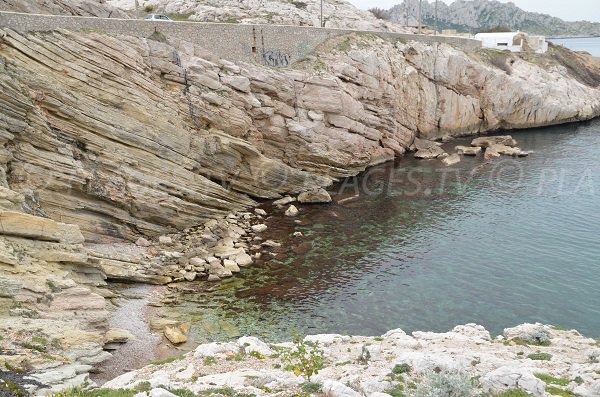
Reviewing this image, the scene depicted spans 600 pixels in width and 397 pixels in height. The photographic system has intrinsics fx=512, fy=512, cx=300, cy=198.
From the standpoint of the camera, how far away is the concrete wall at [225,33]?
141ft

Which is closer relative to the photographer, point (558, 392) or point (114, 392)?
point (558, 392)

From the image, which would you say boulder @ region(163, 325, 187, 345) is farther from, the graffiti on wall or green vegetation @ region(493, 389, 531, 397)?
the graffiti on wall

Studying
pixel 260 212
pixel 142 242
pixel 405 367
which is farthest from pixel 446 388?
pixel 260 212

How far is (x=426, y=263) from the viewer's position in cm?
4244

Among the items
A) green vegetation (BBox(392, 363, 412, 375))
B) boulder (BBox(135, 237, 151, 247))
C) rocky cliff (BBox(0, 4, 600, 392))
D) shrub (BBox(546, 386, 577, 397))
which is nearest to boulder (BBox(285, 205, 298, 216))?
rocky cliff (BBox(0, 4, 600, 392))

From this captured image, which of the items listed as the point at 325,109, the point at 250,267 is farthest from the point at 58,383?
the point at 325,109

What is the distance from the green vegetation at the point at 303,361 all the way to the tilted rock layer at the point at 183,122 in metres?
21.5

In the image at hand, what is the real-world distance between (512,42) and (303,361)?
10751 cm

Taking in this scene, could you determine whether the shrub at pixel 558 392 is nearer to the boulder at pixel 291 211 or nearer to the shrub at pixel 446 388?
the shrub at pixel 446 388

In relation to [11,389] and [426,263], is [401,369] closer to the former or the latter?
[11,389]

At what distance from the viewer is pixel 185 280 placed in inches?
1544

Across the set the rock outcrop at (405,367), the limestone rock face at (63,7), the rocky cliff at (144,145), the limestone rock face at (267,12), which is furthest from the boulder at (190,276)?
the limestone rock face at (267,12)

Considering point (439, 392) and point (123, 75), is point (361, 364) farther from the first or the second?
point (123, 75)

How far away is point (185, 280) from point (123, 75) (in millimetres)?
19843
